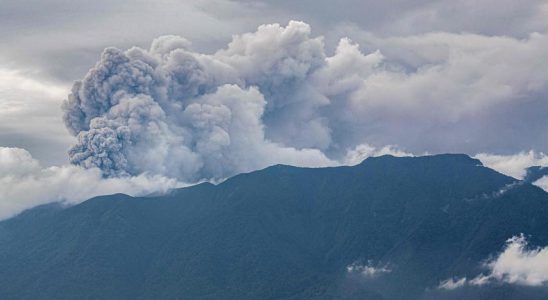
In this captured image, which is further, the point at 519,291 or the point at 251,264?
the point at 251,264

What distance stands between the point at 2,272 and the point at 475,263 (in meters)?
92.8

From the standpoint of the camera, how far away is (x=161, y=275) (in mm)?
194875

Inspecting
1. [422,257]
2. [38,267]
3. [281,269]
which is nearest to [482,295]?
[422,257]

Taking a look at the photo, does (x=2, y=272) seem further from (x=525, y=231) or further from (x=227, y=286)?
(x=525, y=231)

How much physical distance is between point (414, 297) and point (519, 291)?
1870 centimetres

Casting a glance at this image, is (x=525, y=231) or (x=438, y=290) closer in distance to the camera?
(x=438, y=290)

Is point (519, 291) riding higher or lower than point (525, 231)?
lower

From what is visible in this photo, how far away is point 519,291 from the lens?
17888 cm

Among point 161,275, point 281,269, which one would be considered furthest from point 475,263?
point 161,275

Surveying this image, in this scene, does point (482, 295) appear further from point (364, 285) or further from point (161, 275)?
point (161, 275)

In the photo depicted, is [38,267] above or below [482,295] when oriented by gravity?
above

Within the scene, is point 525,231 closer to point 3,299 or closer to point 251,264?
point 251,264

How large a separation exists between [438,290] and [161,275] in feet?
176

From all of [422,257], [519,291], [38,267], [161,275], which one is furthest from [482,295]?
[38,267]
